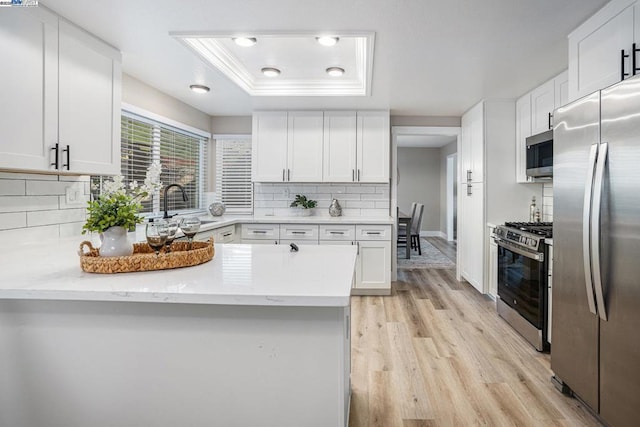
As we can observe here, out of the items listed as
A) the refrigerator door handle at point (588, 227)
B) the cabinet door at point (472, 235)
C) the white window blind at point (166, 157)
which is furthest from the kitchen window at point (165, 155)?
the cabinet door at point (472, 235)

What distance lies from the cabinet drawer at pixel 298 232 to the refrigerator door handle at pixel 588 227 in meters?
2.71

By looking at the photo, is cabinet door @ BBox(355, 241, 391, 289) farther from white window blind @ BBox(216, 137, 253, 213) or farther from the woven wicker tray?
the woven wicker tray

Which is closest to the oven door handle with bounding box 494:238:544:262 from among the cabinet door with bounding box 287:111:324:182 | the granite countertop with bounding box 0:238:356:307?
the granite countertop with bounding box 0:238:356:307

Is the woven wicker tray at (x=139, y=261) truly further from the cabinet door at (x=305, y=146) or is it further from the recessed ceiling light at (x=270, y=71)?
the cabinet door at (x=305, y=146)

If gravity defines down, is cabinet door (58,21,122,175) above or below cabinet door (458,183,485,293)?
above

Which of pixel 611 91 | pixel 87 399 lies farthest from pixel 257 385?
pixel 611 91

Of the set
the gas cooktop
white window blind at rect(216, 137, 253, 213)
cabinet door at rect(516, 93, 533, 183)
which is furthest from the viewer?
white window blind at rect(216, 137, 253, 213)

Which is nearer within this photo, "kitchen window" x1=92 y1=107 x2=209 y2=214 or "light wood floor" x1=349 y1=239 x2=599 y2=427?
"light wood floor" x1=349 y1=239 x2=599 y2=427

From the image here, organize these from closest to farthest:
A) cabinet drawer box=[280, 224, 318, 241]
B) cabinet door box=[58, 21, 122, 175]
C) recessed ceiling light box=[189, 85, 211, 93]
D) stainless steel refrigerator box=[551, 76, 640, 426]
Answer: stainless steel refrigerator box=[551, 76, 640, 426] < cabinet door box=[58, 21, 122, 175] < recessed ceiling light box=[189, 85, 211, 93] < cabinet drawer box=[280, 224, 318, 241]

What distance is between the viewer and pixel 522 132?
3.75m

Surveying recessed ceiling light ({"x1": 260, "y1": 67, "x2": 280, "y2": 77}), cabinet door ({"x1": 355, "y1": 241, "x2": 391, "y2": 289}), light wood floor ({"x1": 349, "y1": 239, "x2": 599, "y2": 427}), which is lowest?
light wood floor ({"x1": 349, "y1": 239, "x2": 599, "y2": 427})

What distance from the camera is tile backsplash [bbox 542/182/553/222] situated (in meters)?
3.67

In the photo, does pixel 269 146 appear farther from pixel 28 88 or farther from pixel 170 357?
pixel 170 357

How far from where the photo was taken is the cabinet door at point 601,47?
6.10 ft
